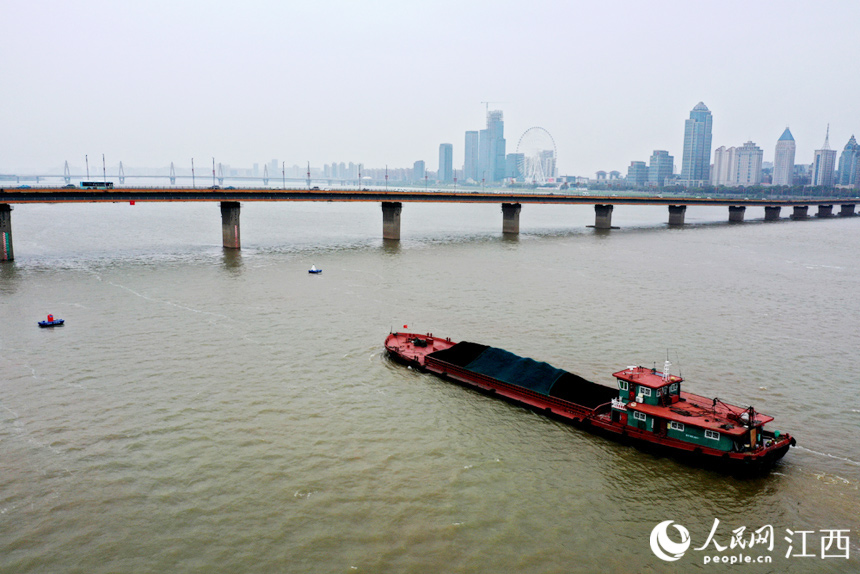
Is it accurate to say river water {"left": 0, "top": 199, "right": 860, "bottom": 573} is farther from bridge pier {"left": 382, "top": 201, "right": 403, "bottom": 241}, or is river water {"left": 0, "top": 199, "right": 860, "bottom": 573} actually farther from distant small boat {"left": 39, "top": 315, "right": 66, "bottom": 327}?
bridge pier {"left": 382, "top": 201, "right": 403, "bottom": 241}

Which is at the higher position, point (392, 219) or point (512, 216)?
point (512, 216)

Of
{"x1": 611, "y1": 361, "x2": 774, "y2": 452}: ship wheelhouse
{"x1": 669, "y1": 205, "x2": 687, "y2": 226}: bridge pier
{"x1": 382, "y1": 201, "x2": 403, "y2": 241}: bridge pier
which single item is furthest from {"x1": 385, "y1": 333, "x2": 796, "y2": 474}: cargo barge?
{"x1": 669, "y1": 205, "x2": 687, "y2": 226}: bridge pier

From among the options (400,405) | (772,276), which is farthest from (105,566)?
(772,276)

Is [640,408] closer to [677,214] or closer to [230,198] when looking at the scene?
[230,198]

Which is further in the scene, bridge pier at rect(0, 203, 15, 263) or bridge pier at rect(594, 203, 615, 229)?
bridge pier at rect(594, 203, 615, 229)

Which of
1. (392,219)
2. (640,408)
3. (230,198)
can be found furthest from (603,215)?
(640,408)

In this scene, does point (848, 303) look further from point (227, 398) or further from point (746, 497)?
point (227, 398)
